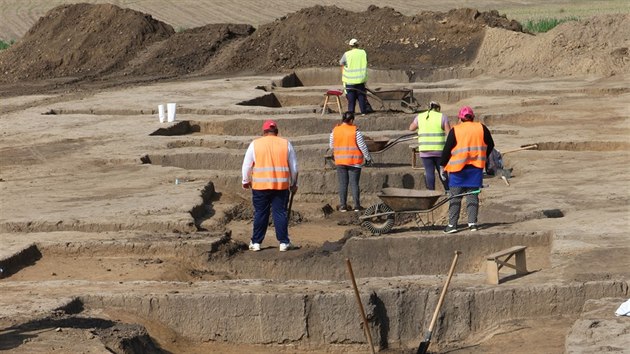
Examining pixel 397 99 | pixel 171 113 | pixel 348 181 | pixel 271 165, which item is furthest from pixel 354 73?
pixel 271 165

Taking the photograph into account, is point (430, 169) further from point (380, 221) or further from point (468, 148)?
point (468, 148)

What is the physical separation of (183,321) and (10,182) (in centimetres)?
807

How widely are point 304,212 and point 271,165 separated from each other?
4806 mm

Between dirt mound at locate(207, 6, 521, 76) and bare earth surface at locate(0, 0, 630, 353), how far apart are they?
0.39 feet

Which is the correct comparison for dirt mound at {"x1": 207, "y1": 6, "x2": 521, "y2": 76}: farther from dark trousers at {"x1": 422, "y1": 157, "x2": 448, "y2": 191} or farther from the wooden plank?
the wooden plank

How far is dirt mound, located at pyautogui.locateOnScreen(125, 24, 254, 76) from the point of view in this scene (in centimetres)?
3888

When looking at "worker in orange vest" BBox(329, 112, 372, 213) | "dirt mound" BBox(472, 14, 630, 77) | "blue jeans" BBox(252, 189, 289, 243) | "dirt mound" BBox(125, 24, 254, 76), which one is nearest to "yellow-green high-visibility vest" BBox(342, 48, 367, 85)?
"worker in orange vest" BBox(329, 112, 372, 213)

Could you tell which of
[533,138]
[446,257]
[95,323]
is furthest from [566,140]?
[95,323]

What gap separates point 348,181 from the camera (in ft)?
60.1

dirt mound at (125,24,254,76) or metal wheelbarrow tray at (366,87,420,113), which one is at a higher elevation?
dirt mound at (125,24,254,76)

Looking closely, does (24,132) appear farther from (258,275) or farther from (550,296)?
(550,296)

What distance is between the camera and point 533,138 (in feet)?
72.9

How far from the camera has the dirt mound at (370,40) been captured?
37812 millimetres

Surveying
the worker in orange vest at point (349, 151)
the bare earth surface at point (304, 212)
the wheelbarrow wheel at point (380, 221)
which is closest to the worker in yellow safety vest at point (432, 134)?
the bare earth surface at point (304, 212)
